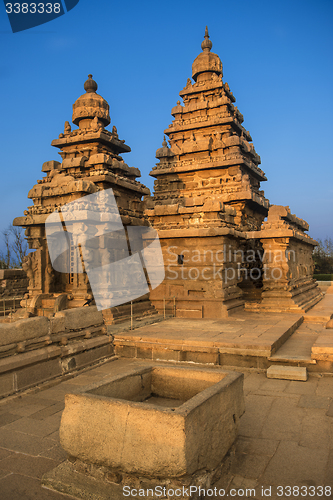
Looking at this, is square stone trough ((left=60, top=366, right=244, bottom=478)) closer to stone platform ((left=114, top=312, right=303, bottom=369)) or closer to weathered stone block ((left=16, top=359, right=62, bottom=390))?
weathered stone block ((left=16, top=359, right=62, bottom=390))

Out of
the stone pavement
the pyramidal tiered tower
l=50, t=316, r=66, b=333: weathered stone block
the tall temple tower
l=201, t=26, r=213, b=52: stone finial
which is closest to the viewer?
the stone pavement

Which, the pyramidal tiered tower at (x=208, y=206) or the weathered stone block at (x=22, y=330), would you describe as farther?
the pyramidal tiered tower at (x=208, y=206)

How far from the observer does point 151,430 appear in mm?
2545

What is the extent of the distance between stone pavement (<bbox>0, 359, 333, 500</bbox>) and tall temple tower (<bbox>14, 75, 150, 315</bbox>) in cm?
513

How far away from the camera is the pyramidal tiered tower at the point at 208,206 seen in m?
10.3

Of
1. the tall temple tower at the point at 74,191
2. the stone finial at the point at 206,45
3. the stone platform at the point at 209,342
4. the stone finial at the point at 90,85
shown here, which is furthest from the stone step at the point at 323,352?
the stone finial at the point at 206,45

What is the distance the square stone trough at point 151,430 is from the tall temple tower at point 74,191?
651 cm

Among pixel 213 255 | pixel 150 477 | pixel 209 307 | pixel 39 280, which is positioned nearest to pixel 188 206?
pixel 213 255

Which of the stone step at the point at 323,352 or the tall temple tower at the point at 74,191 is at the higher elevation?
the tall temple tower at the point at 74,191

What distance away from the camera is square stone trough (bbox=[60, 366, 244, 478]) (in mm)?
2471

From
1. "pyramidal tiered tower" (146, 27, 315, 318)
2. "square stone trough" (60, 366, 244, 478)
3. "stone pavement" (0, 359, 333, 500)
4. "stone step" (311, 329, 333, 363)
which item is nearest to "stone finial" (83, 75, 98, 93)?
"pyramidal tiered tower" (146, 27, 315, 318)

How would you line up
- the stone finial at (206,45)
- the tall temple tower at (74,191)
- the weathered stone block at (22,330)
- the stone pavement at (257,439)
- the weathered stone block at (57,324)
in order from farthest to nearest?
1. the stone finial at (206,45)
2. the tall temple tower at (74,191)
3. the weathered stone block at (57,324)
4. the weathered stone block at (22,330)
5. the stone pavement at (257,439)

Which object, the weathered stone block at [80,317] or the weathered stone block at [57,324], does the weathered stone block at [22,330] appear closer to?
the weathered stone block at [57,324]

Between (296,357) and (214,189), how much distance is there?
10.4 metres
